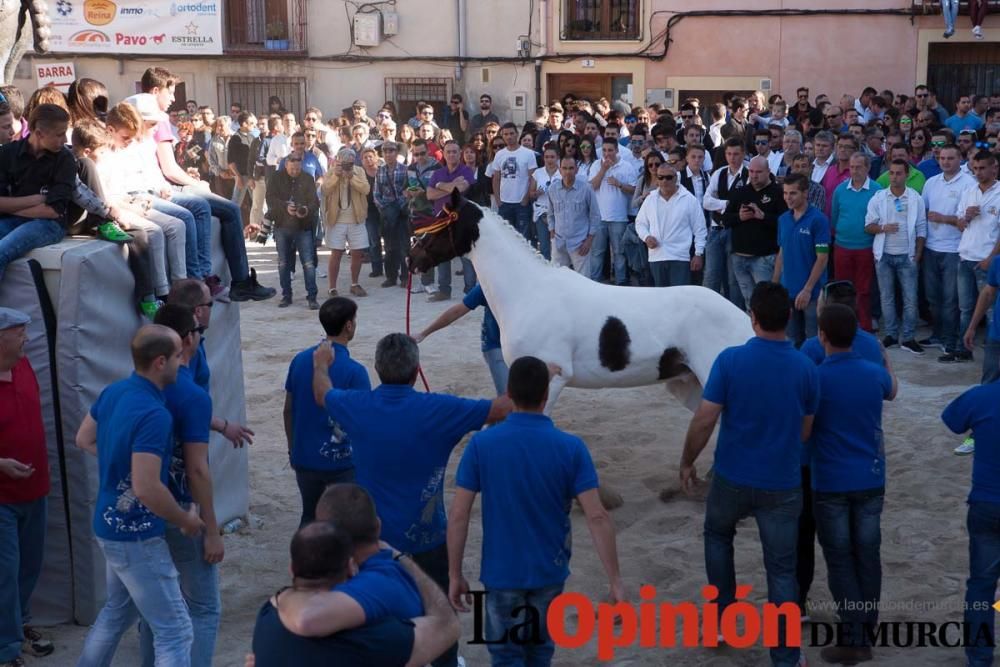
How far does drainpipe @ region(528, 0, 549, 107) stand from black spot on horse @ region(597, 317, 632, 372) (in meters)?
15.8

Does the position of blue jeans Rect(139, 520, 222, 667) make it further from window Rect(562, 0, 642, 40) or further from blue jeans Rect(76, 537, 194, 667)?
window Rect(562, 0, 642, 40)

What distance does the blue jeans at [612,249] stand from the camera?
42.8 ft

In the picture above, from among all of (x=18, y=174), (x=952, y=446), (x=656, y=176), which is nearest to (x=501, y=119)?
(x=656, y=176)

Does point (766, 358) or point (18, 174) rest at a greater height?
point (18, 174)

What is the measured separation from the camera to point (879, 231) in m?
10.8

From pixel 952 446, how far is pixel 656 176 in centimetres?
436

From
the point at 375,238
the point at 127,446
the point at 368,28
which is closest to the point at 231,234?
the point at 127,446

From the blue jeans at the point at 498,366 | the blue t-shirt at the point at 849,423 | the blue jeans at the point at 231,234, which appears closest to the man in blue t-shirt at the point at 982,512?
the blue t-shirt at the point at 849,423

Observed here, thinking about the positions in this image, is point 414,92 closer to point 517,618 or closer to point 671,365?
point 671,365

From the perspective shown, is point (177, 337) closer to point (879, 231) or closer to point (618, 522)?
Result: point (618, 522)

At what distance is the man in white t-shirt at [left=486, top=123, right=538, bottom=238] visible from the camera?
14172mm

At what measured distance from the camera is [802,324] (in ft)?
33.5

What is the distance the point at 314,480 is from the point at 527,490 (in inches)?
70.0

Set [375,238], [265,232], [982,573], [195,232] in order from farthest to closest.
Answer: [375,238] < [265,232] < [195,232] < [982,573]
